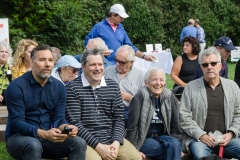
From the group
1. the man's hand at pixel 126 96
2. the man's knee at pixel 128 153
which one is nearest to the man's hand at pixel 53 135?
the man's knee at pixel 128 153

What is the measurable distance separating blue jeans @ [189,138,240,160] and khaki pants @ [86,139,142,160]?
66 cm

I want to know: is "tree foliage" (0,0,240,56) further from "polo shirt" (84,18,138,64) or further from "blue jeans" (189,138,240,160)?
"blue jeans" (189,138,240,160)

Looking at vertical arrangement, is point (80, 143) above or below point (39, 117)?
below

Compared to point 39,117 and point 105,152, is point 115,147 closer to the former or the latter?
point 105,152

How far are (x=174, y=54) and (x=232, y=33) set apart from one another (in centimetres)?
433

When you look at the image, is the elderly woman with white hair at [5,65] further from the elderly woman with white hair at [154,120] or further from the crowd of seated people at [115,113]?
the elderly woman with white hair at [154,120]

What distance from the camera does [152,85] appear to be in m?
5.23

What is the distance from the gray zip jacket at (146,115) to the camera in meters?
5.18

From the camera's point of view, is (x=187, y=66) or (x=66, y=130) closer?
(x=66, y=130)

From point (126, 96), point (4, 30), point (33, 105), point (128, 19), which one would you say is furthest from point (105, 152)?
point (128, 19)

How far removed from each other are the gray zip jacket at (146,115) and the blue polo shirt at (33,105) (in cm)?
80

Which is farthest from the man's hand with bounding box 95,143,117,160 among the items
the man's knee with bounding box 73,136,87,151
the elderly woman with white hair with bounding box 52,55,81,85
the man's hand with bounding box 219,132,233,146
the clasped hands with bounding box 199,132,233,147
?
the elderly woman with white hair with bounding box 52,55,81,85

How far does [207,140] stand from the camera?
5246 millimetres

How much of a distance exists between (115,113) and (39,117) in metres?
0.80
